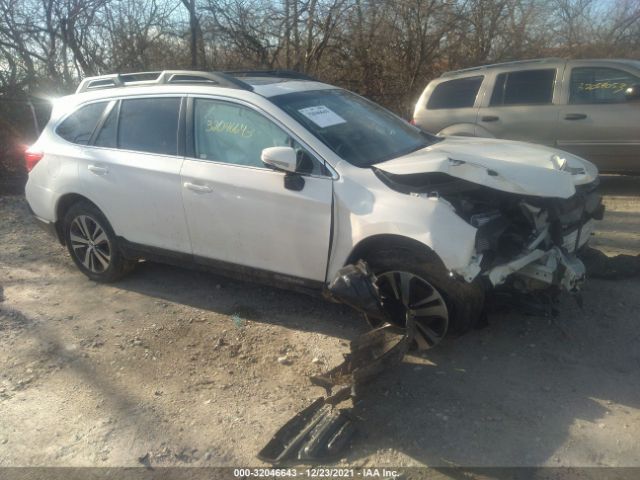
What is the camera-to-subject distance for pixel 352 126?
423 cm

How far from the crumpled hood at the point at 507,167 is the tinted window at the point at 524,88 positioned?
350cm

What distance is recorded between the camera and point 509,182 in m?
3.39

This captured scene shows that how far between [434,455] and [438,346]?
1.06 m

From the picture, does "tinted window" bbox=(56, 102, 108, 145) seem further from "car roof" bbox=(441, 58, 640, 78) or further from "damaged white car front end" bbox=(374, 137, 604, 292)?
"car roof" bbox=(441, 58, 640, 78)

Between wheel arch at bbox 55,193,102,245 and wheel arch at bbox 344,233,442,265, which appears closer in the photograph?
wheel arch at bbox 344,233,442,265

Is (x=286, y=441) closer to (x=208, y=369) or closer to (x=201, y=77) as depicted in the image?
(x=208, y=369)

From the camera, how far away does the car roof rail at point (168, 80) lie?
14.1 feet

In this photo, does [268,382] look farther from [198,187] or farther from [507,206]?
[507,206]

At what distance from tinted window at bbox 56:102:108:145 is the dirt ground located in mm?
1418

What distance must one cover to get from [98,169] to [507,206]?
3.32m

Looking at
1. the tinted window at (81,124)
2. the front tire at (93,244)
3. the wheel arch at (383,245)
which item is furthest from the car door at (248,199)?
the tinted window at (81,124)

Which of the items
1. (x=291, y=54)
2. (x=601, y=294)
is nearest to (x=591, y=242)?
(x=601, y=294)

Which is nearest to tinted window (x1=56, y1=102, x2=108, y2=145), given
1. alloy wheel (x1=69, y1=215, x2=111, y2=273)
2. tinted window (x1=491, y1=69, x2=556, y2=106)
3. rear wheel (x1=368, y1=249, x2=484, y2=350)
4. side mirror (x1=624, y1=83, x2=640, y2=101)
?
alloy wheel (x1=69, y1=215, x2=111, y2=273)

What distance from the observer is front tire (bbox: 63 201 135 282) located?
5.02m
